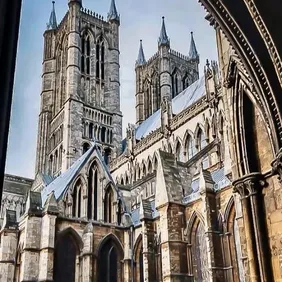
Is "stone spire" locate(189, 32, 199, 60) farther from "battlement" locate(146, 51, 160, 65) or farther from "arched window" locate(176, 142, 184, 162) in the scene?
"arched window" locate(176, 142, 184, 162)

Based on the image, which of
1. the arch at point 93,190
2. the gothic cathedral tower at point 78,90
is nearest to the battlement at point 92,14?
the gothic cathedral tower at point 78,90

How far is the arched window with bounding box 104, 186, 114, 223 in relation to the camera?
2700cm

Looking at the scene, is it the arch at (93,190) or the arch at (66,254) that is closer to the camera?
the arch at (66,254)

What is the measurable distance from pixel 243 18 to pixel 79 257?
19.7 metres

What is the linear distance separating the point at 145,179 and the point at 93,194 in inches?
348

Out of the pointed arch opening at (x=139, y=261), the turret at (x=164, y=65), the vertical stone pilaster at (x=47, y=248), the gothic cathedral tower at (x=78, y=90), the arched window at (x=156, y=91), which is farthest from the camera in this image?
the arched window at (x=156, y=91)

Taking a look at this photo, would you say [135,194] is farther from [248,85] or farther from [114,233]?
[248,85]

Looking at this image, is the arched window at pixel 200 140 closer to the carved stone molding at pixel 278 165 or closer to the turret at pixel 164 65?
the turret at pixel 164 65

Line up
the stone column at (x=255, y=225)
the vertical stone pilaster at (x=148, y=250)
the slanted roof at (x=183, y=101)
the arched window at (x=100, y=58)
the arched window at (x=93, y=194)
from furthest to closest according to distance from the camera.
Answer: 1. the arched window at (x=100, y=58)
2. the slanted roof at (x=183, y=101)
3. the arched window at (x=93, y=194)
4. the vertical stone pilaster at (x=148, y=250)
5. the stone column at (x=255, y=225)

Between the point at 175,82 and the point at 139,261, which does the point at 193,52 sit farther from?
the point at 139,261

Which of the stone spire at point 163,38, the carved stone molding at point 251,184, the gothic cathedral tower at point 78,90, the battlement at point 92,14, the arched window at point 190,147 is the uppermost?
the battlement at point 92,14

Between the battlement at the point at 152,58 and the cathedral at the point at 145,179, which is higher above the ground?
the battlement at the point at 152,58

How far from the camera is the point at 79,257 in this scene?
2480 centimetres

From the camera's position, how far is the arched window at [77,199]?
2603cm
